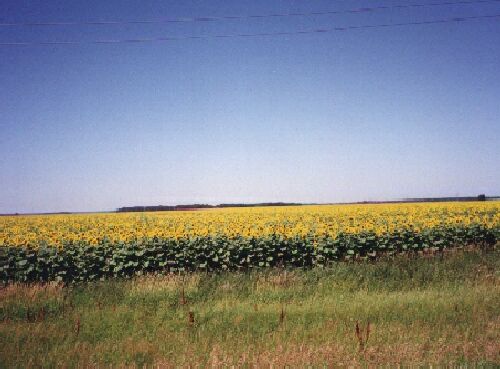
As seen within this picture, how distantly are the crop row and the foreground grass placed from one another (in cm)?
110

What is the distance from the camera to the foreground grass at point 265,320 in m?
5.08

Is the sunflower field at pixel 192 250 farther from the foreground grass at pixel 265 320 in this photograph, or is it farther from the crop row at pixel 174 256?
the foreground grass at pixel 265 320

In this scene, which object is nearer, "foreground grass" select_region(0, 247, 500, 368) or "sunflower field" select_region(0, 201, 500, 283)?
"foreground grass" select_region(0, 247, 500, 368)

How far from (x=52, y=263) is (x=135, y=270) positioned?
2.67 metres

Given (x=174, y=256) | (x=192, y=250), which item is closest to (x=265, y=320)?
(x=192, y=250)

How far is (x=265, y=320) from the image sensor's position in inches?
263

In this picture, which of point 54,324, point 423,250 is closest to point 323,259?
point 423,250

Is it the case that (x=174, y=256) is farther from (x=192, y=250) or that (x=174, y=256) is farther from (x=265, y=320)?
(x=265, y=320)

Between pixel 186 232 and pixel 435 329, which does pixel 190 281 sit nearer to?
pixel 186 232

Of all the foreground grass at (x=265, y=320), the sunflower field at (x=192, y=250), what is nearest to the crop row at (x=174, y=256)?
the sunflower field at (x=192, y=250)

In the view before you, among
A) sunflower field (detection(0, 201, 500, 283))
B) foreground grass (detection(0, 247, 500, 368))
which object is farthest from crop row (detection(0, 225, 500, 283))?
foreground grass (detection(0, 247, 500, 368))

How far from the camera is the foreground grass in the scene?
5082 millimetres

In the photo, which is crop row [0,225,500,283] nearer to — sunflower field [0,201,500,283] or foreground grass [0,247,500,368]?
sunflower field [0,201,500,283]

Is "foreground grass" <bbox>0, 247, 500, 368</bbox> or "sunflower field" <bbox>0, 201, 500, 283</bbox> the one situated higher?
"sunflower field" <bbox>0, 201, 500, 283</bbox>
